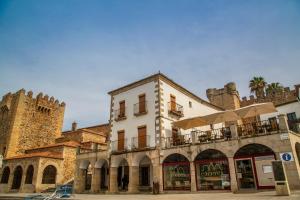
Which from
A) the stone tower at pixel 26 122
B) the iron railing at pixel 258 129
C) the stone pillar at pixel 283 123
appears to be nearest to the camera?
the stone pillar at pixel 283 123

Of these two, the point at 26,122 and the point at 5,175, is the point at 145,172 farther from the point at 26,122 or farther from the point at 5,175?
the point at 26,122

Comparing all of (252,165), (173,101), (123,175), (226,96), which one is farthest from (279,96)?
(123,175)

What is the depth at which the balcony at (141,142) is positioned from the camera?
18703 millimetres

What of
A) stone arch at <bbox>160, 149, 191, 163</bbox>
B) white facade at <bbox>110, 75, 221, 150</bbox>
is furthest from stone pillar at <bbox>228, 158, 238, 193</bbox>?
white facade at <bbox>110, 75, 221, 150</bbox>

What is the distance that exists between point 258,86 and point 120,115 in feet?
95.9

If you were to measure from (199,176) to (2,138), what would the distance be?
31785 mm

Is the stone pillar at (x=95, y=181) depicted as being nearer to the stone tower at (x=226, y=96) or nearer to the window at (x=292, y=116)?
the window at (x=292, y=116)

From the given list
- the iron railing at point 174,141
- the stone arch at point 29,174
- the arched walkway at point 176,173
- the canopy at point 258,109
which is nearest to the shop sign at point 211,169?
the arched walkway at point 176,173

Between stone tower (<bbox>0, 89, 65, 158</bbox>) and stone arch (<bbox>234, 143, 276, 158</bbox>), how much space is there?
31433 millimetres

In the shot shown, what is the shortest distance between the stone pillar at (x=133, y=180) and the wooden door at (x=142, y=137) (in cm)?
198

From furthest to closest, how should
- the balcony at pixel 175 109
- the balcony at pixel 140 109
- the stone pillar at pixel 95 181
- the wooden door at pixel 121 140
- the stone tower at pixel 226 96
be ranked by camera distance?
the stone tower at pixel 226 96 < the stone pillar at pixel 95 181 < the wooden door at pixel 121 140 < the balcony at pixel 175 109 < the balcony at pixel 140 109

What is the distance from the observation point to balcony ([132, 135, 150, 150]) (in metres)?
18.7

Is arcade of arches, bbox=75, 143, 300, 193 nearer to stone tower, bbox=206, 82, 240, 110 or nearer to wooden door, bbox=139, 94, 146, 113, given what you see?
wooden door, bbox=139, 94, 146, 113

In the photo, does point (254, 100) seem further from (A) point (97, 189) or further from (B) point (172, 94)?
(A) point (97, 189)
